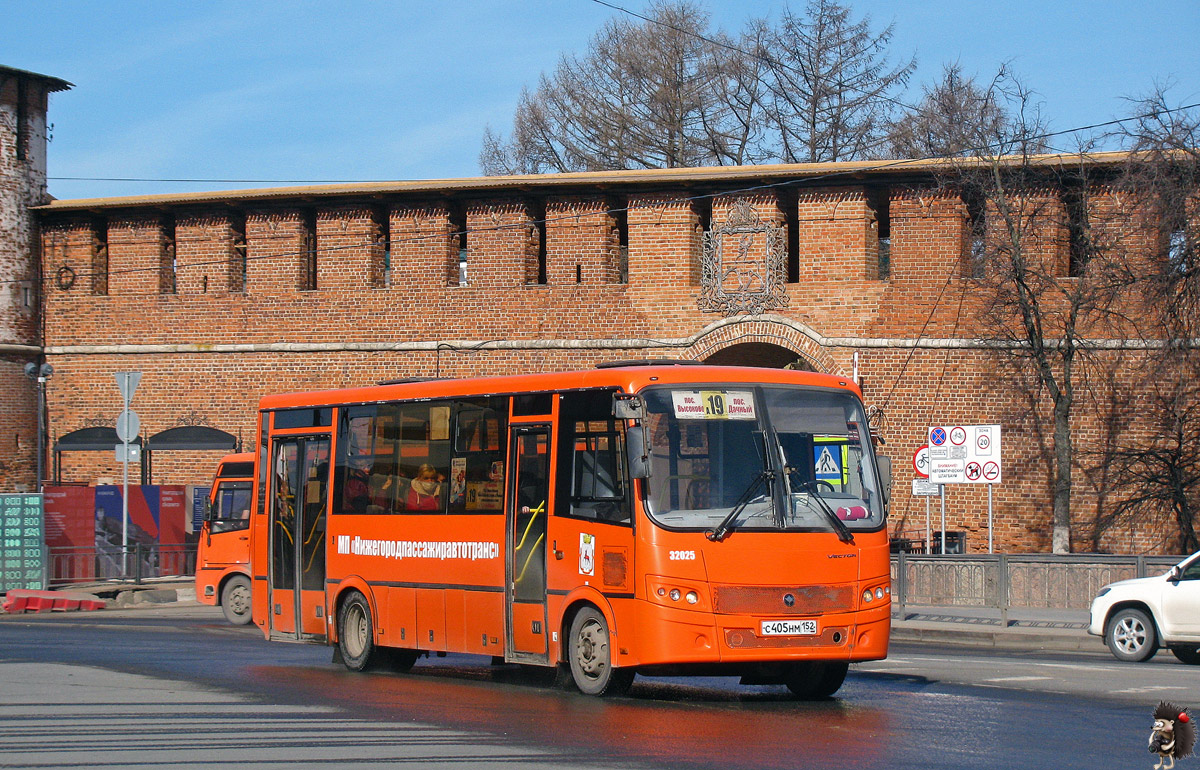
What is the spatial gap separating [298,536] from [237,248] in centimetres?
1879

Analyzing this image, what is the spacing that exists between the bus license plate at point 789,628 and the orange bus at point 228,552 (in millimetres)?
12201

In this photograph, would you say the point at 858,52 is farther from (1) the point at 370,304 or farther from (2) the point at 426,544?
(2) the point at 426,544

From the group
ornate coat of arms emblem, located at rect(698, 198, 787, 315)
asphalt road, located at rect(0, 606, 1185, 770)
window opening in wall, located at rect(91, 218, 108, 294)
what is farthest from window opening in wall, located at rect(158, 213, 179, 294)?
asphalt road, located at rect(0, 606, 1185, 770)

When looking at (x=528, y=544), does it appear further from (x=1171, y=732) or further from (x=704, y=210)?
(x=704, y=210)

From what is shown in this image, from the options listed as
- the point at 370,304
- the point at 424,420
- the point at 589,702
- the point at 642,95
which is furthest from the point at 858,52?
the point at 589,702

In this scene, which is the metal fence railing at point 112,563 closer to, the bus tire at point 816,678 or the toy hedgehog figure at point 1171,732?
the bus tire at point 816,678

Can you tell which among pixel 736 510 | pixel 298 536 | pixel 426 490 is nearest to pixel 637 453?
pixel 736 510

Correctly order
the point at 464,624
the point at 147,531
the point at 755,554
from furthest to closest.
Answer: the point at 147,531 → the point at 464,624 → the point at 755,554

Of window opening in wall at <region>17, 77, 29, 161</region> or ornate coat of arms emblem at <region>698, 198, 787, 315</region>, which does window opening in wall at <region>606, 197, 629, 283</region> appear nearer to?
ornate coat of arms emblem at <region>698, 198, 787, 315</region>

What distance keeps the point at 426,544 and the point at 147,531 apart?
18148mm

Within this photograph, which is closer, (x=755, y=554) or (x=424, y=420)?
(x=755, y=554)

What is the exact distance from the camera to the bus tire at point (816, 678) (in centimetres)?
1172

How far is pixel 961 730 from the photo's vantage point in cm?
971

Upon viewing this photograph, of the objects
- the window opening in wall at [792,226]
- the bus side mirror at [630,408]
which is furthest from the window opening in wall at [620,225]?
the bus side mirror at [630,408]
